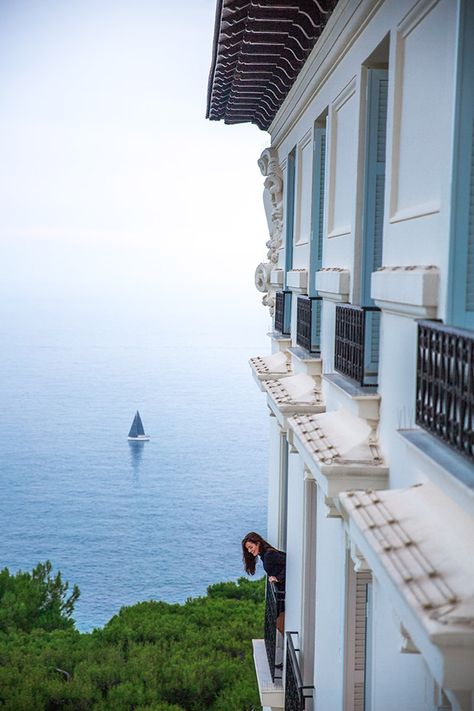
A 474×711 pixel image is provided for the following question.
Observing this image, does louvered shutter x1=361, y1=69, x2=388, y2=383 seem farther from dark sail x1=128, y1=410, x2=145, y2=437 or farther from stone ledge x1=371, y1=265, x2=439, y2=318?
dark sail x1=128, y1=410, x2=145, y2=437

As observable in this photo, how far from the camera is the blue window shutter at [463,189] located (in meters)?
3.44

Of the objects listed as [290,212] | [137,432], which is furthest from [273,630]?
[137,432]

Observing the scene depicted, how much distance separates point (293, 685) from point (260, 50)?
183 inches

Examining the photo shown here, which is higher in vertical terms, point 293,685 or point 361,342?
point 361,342

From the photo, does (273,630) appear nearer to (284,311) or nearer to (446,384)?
(284,311)

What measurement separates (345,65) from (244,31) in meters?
1.20

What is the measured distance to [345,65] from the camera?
602cm

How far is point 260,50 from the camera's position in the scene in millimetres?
7559

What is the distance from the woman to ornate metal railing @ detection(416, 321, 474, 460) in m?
6.06

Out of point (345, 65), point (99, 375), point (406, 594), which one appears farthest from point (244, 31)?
point (99, 375)

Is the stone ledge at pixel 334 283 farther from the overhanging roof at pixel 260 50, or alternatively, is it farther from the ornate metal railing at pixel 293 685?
the ornate metal railing at pixel 293 685

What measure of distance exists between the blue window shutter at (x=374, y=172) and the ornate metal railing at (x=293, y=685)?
10.7 feet

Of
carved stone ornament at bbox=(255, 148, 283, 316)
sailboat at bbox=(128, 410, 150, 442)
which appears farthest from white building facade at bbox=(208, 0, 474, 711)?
sailboat at bbox=(128, 410, 150, 442)

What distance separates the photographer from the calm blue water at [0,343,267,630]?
5147cm
